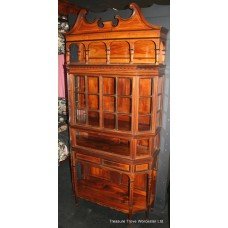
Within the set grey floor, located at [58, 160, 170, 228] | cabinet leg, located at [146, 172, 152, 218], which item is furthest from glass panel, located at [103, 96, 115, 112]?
grey floor, located at [58, 160, 170, 228]

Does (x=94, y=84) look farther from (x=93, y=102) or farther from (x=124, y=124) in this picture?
(x=124, y=124)

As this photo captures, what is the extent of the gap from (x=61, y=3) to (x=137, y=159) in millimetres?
2528

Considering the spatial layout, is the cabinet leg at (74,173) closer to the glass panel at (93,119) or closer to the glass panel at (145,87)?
the glass panel at (93,119)

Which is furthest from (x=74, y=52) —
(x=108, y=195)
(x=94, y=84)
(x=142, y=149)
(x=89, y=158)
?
(x=108, y=195)

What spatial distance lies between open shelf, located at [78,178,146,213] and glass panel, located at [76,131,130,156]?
68 cm

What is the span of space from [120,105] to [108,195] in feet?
4.11

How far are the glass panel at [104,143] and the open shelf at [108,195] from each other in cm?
68

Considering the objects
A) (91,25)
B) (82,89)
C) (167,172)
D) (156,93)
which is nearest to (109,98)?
(82,89)

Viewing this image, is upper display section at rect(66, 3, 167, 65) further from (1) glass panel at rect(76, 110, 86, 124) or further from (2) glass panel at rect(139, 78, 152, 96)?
(1) glass panel at rect(76, 110, 86, 124)

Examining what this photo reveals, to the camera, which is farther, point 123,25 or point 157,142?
point 157,142

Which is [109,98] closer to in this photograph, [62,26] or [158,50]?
[158,50]

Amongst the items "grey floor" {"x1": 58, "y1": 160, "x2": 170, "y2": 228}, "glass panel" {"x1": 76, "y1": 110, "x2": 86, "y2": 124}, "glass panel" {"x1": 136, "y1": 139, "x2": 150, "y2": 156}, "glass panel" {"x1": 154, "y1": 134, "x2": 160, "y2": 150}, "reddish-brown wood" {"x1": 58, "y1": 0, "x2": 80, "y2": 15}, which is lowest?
"grey floor" {"x1": 58, "y1": 160, "x2": 170, "y2": 228}

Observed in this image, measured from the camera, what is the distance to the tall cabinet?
2414 millimetres

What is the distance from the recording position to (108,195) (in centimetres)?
306
